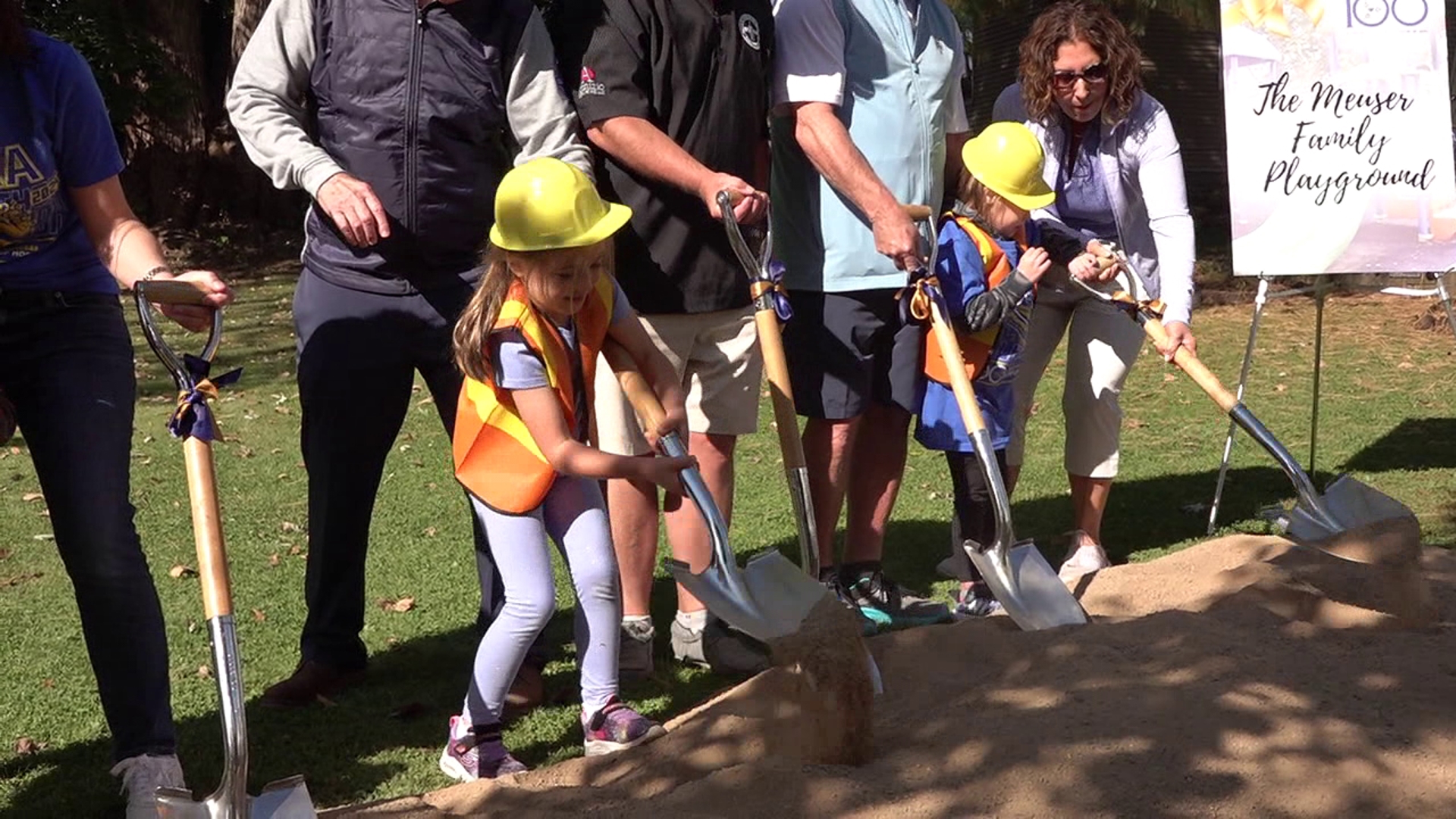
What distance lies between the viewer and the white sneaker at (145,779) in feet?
12.2

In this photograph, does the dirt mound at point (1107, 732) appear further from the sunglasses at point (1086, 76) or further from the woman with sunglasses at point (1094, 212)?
the sunglasses at point (1086, 76)

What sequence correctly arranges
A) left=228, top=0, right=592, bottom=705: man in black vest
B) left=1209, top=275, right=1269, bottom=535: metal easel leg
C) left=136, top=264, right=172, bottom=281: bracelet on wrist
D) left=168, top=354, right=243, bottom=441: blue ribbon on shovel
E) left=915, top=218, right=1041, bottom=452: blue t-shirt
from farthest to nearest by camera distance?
left=1209, top=275, right=1269, bottom=535: metal easel leg → left=915, top=218, right=1041, bottom=452: blue t-shirt → left=228, top=0, right=592, bottom=705: man in black vest → left=136, top=264, right=172, bottom=281: bracelet on wrist → left=168, top=354, right=243, bottom=441: blue ribbon on shovel

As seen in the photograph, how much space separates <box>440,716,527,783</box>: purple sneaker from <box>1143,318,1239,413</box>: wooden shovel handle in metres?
2.23

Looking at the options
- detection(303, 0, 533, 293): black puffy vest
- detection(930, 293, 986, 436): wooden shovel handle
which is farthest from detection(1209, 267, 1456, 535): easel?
detection(303, 0, 533, 293): black puffy vest

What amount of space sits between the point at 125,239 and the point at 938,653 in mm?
2218

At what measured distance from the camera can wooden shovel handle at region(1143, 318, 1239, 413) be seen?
197 inches

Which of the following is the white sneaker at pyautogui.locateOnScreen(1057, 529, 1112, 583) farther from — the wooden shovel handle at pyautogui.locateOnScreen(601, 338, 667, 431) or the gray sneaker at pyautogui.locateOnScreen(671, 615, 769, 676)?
the wooden shovel handle at pyautogui.locateOnScreen(601, 338, 667, 431)

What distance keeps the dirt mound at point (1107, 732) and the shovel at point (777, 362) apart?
37 centimetres

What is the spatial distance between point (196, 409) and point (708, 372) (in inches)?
73.5

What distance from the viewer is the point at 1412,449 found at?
7793 millimetres

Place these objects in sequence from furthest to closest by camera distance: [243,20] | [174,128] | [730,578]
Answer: [174,128] → [243,20] → [730,578]

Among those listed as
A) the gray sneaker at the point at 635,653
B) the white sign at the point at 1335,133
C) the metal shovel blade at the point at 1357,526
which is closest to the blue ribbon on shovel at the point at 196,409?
the gray sneaker at the point at 635,653

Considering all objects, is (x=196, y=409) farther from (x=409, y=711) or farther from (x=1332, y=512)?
(x=1332, y=512)

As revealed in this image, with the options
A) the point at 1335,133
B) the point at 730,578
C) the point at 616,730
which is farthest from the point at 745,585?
the point at 1335,133
